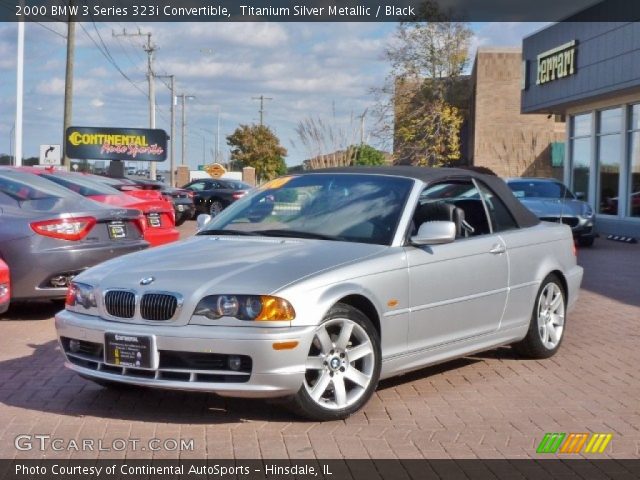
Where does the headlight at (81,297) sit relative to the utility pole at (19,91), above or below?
below

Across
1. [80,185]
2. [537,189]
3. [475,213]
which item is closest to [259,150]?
[537,189]

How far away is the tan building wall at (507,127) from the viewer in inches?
1793

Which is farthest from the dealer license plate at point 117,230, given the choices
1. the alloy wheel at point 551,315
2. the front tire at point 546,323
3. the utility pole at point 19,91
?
the utility pole at point 19,91

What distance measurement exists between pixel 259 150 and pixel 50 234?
215ft

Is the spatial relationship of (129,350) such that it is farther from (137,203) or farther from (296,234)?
(137,203)

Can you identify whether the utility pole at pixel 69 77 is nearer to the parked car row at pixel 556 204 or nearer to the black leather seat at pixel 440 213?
the parked car row at pixel 556 204

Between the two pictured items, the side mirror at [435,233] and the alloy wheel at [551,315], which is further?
the alloy wheel at [551,315]

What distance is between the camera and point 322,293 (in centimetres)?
565

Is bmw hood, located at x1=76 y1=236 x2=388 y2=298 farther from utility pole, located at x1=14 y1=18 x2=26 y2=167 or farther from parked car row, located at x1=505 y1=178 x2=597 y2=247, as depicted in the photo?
utility pole, located at x1=14 y1=18 x2=26 y2=167

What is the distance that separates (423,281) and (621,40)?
20.3m

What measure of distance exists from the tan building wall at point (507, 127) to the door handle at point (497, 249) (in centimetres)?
3868

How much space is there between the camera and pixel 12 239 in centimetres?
965

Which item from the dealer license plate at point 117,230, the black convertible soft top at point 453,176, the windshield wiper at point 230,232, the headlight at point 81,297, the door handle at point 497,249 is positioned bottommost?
the headlight at point 81,297

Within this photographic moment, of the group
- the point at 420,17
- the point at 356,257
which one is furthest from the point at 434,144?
the point at 356,257
